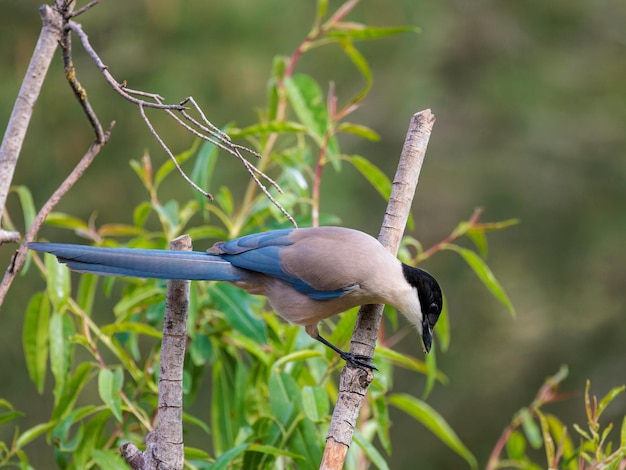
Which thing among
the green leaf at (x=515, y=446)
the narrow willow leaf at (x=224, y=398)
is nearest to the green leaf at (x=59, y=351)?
the narrow willow leaf at (x=224, y=398)

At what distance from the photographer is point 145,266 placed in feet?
6.20

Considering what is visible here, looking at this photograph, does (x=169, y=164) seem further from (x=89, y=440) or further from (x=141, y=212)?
(x=89, y=440)

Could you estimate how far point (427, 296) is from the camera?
2.15m

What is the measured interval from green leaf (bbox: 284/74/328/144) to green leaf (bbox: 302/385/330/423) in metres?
0.73

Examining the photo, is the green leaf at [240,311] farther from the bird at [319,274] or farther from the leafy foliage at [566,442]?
the leafy foliage at [566,442]

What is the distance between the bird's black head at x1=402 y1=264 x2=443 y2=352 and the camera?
2.12m

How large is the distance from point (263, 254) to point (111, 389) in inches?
19.3

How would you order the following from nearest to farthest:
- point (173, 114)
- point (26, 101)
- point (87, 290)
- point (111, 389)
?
point (173, 114) < point (26, 101) < point (111, 389) < point (87, 290)

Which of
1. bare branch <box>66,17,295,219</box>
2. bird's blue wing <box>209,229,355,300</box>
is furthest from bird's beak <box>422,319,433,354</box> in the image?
bare branch <box>66,17,295,219</box>

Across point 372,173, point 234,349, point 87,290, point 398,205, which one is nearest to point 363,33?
point 372,173

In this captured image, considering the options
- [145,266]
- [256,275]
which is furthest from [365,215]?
[145,266]

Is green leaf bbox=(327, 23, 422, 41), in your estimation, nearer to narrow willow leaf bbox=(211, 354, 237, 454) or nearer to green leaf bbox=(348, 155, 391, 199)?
green leaf bbox=(348, 155, 391, 199)

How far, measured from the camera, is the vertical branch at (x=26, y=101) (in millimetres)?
1667

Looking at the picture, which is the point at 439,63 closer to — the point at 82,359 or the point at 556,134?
the point at 556,134
